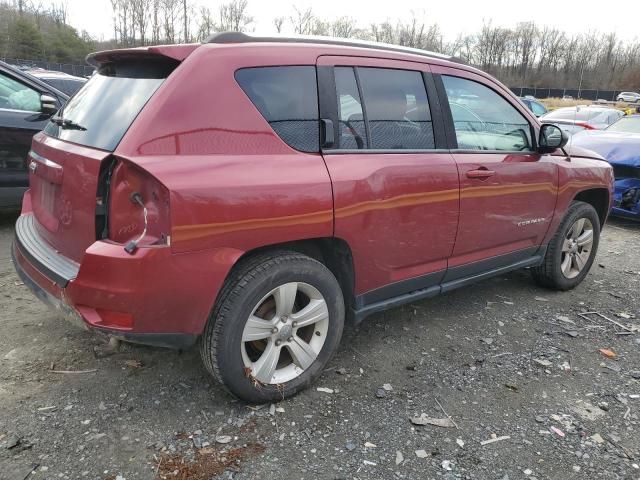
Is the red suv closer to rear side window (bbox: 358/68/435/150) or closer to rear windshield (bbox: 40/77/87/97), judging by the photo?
rear side window (bbox: 358/68/435/150)

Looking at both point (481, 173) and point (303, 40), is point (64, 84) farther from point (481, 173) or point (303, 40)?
point (481, 173)

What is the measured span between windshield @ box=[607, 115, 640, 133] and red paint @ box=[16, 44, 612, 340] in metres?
7.01

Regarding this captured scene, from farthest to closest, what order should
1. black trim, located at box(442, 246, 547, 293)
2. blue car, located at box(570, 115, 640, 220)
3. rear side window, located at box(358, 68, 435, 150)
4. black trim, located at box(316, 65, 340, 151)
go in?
blue car, located at box(570, 115, 640, 220)
black trim, located at box(442, 246, 547, 293)
rear side window, located at box(358, 68, 435, 150)
black trim, located at box(316, 65, 340, 151)

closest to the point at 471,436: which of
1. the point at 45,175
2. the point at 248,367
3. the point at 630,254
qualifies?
the point at 248,367

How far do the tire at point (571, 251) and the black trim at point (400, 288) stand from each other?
1474mm

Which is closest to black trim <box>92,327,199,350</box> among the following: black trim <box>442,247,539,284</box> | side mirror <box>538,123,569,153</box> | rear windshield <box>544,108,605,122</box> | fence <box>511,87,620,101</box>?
black trim <box>442,247,539,284</box>

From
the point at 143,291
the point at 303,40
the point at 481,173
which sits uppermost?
the point at 303,40

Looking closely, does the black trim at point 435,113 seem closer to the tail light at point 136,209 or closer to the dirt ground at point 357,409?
the dirt ground at point 357,409

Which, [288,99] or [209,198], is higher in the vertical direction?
[288,99]

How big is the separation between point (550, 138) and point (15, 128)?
4.90 meters

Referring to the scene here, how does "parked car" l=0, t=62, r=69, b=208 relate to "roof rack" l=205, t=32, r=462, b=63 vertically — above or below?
below

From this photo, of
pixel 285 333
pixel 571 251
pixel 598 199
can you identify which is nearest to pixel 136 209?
pixel 285 333

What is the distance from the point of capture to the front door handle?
334cm

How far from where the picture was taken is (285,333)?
269 centimetres
